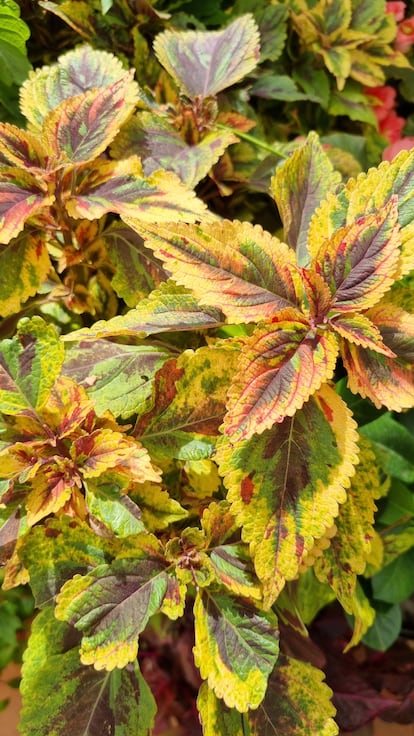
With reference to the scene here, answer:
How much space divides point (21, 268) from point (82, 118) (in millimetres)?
132


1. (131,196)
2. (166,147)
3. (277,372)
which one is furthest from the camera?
(166,147)

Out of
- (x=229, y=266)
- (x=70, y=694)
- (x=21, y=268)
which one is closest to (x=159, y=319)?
(x=229, y=266)

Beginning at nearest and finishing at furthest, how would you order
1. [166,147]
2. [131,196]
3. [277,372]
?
[277,372] < [131,196] < [166,147]

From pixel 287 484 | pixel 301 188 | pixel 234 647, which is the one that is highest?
pixel 301 188

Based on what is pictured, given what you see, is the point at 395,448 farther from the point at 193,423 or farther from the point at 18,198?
the point at 18,198

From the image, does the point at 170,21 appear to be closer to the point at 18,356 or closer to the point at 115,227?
the point at 115,227

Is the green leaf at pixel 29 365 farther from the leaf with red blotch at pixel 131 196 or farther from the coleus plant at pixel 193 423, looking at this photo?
the leaf with red blotch at pixel 131 196

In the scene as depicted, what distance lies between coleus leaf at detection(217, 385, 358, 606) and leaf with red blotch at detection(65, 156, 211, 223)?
0.60 ft

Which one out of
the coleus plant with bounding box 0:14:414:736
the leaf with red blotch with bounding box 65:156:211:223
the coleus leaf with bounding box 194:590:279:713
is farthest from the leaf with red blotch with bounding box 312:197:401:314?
the coleus leaf with bounding box 194:590:279:713

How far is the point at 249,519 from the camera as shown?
443 millimetres

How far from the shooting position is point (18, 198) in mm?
538

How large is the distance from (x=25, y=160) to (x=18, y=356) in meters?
0.18

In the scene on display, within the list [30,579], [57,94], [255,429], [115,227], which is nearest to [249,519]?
[255,429]

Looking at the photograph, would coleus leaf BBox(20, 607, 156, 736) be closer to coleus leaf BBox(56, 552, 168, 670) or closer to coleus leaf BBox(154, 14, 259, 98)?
coleus leaf BBox(56, 552, 168, 670)
